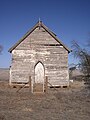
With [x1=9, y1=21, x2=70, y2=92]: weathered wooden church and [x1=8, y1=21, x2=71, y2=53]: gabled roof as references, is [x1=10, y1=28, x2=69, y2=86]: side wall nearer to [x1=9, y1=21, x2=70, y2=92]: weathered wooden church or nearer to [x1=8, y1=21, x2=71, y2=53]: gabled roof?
[x1=9, y1=21, x2=70, y2=92]: weathered wooden church

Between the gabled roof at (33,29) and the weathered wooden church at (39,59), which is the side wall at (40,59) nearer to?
the weathered wooden church at (39,59)

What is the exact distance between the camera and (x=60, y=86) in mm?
27844

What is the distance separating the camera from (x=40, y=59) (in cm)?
2775

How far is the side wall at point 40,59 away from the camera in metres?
27.6

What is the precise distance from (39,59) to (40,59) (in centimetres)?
10

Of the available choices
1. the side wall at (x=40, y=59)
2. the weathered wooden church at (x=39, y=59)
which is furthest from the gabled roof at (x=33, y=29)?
the side wall at (x=40, y=59)

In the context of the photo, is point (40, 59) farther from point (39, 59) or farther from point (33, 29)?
point (33, 29)

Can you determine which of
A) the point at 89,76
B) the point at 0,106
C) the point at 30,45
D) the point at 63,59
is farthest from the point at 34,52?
the point at 89,76

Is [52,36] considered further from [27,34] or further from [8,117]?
[8,117]

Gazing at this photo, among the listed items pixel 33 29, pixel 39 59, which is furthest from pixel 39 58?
pixel 33 29

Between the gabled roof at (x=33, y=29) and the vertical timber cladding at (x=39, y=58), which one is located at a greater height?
the gabled roof at (x=33, y=29)

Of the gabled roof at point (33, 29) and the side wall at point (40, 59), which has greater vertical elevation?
the gabled roof at point (33, 29)

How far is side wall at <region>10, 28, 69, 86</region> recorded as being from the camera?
27.6 meters

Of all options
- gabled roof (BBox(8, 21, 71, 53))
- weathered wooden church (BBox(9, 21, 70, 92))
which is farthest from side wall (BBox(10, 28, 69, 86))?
gabled roof (BBox(8, 21, 71, 53))
